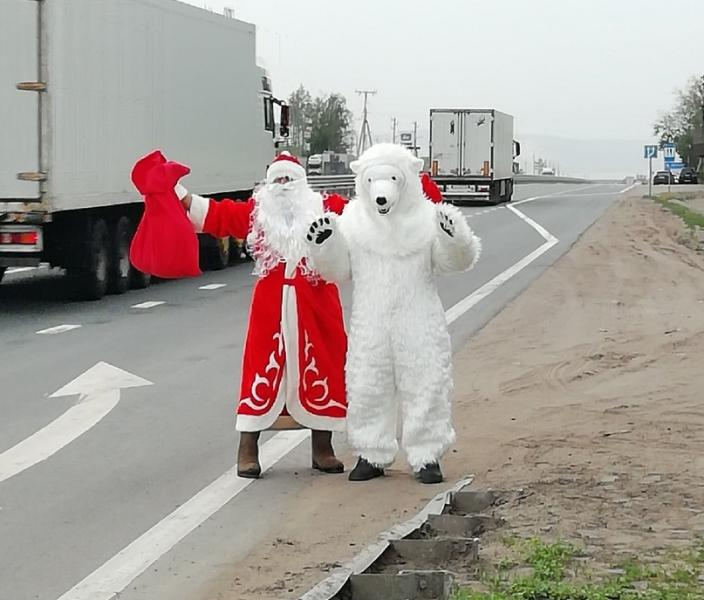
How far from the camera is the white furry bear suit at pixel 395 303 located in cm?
788

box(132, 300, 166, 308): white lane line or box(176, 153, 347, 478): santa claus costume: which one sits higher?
box(176, 153, 347, 478): santa claus costume

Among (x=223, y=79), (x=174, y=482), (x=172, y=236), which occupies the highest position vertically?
(x=223, y=79)

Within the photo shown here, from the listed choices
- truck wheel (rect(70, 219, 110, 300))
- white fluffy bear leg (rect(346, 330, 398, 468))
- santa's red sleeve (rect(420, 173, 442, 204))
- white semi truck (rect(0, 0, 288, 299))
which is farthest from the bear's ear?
truck wheel (rect(70, 219, 110, 300))

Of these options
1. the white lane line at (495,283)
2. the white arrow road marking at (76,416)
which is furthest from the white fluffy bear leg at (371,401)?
the white lane line at (495,283)

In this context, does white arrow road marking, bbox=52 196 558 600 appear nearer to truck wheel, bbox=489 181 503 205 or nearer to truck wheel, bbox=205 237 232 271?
truck wheel, bbox=205 237 232 271

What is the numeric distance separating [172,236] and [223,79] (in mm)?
15768

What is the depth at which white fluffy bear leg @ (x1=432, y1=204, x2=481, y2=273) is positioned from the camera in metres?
7.83

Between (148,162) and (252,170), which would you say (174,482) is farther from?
(252,170)

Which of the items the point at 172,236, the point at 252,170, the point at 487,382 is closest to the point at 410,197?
the point at 172,236

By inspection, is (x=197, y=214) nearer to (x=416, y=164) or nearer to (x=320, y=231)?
(x=320, y=231)

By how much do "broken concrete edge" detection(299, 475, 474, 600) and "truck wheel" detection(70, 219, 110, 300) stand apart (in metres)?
11.0

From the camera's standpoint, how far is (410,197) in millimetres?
7988

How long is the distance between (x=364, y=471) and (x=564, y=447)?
1428 mm

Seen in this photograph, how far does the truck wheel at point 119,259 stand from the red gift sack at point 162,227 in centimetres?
1072
